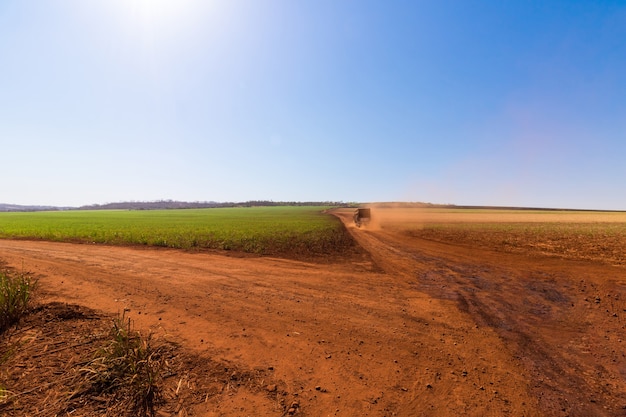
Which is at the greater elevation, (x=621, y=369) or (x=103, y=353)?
(x=103, y=353)

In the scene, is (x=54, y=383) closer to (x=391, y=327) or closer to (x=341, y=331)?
(x=341, y=331)

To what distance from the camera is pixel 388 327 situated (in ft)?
20.7

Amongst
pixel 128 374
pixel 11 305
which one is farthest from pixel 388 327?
pixel 11 305

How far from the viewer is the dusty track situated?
401 centimetres

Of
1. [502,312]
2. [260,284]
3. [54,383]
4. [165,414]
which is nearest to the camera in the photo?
[165,414]

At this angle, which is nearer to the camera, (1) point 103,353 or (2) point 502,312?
(1) point 103,353

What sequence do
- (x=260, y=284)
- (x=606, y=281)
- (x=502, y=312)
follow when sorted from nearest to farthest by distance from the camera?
(x=502, y=312), (x=260, y=284), (x=606, y=281)

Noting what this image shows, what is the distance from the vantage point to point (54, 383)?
12.5 ft

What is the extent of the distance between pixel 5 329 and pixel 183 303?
327 centimetres

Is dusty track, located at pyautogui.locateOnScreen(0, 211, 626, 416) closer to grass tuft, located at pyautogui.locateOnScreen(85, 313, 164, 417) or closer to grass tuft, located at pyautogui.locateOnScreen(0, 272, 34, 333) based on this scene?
grass tuft, located at pyautogui.locateOnScreen(85, 313, 164, 417)

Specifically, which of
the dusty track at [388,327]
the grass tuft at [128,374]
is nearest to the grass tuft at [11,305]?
the dusty track at [388,327]

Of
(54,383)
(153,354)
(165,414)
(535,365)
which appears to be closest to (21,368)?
(54,383)

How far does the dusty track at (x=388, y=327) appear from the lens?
4.01 m

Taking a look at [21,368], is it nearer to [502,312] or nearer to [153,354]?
[153,354]
